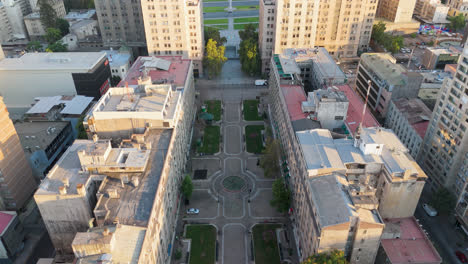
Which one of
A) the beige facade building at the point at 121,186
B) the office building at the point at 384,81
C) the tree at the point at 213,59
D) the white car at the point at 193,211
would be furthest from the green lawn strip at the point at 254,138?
the tree at the point at 213,59

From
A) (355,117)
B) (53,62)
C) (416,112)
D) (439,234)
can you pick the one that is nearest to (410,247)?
(439,234)

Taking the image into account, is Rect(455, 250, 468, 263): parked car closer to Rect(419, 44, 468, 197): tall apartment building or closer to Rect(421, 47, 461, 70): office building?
Rect(419, 44, 468, 197): tall apartment building

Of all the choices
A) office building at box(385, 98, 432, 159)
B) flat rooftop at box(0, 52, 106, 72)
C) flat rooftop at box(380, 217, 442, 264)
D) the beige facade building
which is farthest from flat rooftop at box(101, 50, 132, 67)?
flat rooftop at box(380, 217, 442, 264)

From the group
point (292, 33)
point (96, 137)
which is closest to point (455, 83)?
point (292, 33)

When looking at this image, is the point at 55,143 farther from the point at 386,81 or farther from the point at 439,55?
the point at 439,55

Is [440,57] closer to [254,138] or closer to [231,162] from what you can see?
[254,138]

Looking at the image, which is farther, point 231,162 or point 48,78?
point 48,78
